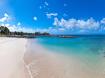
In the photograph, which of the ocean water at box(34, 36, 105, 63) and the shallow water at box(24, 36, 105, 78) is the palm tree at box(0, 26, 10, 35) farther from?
the shallow water at box(24, 36, 105, 78)

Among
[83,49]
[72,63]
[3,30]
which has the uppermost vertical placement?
[3,30]

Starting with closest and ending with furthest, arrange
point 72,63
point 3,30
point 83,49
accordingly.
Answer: point 72,63, point 83,49, point 3,30

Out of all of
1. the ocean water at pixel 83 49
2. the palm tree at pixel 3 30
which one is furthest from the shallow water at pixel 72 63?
the palm tree at pixel 3 30

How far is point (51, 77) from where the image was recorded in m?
6.64

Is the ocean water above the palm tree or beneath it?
beneath

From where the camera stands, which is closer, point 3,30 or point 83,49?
point 83,49

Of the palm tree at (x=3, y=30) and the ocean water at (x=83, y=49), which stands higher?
the palm tree at (x=3, y=30)

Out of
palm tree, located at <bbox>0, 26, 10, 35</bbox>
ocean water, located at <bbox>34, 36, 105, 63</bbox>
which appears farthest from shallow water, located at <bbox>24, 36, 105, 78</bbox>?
palm tree, located at <bbox>0, 26, 10, 35</bbox>

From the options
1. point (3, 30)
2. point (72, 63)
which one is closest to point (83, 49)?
point (72, 63)

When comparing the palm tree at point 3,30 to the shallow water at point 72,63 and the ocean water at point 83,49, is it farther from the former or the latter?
the shallow water at point 72,63

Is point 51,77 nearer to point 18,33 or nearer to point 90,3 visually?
point 90,3

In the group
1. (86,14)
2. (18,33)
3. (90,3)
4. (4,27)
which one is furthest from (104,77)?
(18,33)

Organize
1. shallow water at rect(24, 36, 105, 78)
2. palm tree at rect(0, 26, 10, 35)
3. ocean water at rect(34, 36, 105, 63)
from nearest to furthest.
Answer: shallow water at rect(24, 36, 105, 78)
ocean water at rect(34, 36, 105, 63)
palm tree at rect(0, 26, 10, 35)

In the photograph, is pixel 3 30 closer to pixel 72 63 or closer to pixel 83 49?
pixel 83 49
